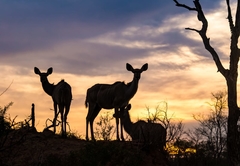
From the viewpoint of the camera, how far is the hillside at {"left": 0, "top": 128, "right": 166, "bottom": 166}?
1540 centimetres

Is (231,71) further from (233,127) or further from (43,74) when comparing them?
(43,74)

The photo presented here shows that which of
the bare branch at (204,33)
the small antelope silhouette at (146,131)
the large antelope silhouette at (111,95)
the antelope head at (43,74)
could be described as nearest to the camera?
the small antelope silhouette at (146,131)

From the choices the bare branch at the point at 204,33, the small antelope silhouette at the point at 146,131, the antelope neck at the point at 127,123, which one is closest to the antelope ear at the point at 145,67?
the small antelope silhouette at the point at 146,131

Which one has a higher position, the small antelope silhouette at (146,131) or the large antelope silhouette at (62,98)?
the large antelope silhouette at (62,98)

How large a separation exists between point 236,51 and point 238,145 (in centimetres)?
388

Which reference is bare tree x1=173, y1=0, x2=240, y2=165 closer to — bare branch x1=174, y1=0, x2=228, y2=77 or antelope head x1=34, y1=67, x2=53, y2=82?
bare branch x1=174, y1=0, x2=228, y2=77

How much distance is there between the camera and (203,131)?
3288cm

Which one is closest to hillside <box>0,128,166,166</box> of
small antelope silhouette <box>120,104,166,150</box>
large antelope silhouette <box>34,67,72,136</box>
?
small antelope silhouette <box>120,104,166,150</box>

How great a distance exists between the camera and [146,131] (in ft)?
63.6

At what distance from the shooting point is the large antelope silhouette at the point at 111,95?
19.2 metres

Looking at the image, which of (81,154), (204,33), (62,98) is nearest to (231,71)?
(204,33)

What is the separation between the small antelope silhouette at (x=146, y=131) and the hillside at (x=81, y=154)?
1.24 feet

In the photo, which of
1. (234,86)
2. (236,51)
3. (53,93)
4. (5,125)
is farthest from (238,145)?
(5,125)

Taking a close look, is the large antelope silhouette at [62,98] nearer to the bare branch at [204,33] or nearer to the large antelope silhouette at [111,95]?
the large antelope silhouette at [111,95]
